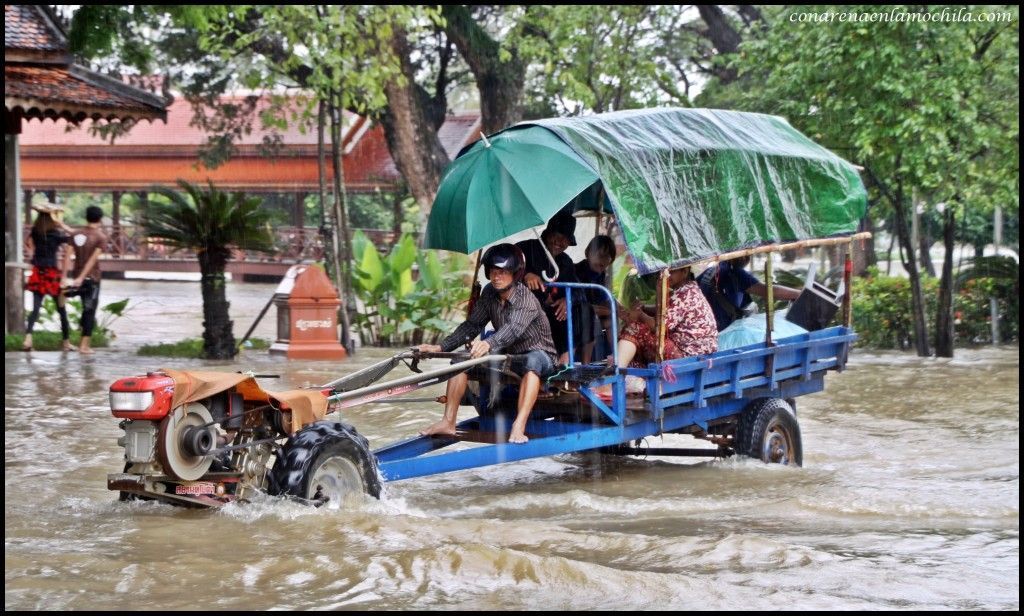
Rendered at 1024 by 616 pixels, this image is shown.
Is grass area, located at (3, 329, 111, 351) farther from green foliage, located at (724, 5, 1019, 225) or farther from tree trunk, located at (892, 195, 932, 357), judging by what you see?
tree trunk, located at (892, 195, 932, 357)

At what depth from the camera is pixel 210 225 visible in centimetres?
1489

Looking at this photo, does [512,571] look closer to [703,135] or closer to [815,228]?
[703,135]

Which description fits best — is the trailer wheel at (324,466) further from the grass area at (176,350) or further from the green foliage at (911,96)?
the green foliage at (911,96)

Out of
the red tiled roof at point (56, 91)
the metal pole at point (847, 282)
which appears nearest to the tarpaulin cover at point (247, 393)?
the metal pole at point (847, 282)

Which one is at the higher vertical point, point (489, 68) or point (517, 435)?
point (489, 68)

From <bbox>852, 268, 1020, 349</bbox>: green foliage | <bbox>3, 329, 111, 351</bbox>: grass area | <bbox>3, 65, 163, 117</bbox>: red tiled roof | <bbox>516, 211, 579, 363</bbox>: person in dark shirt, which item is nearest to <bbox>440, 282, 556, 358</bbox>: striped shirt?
<bbox>516, 211, 579, 363</bbox>: person in dark shirt

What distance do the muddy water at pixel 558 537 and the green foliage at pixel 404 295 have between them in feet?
22.1

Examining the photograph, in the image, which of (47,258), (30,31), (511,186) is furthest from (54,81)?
(511,186)

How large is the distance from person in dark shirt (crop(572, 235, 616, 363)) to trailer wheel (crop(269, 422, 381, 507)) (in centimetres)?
242

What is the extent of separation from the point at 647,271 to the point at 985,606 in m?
2.99

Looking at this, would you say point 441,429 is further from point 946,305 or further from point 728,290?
point 946,305

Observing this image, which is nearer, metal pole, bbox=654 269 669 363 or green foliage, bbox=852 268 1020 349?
metal pole, bbox=654 269 669 363

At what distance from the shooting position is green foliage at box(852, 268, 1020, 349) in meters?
19.8

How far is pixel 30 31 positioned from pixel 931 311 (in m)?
14.3
